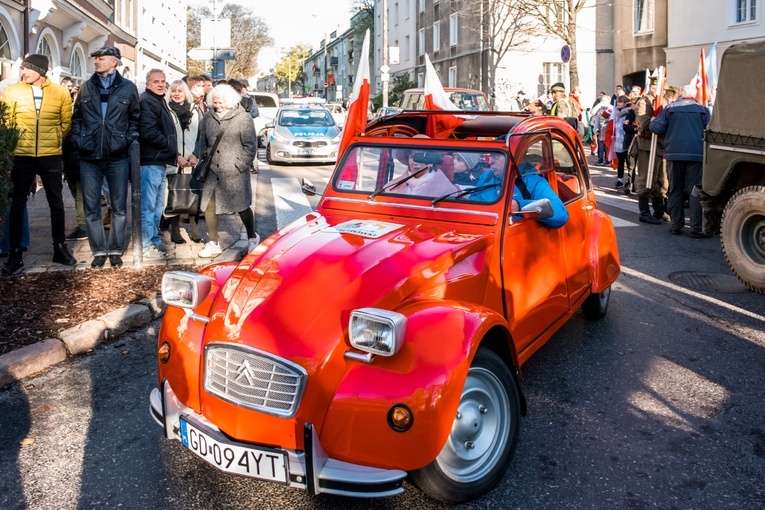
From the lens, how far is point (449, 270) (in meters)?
3.61

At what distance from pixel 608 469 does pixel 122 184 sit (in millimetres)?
5649

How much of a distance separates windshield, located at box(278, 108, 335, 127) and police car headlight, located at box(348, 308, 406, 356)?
55.6 feet

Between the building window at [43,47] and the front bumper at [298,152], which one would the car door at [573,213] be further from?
the building window at [43,47]

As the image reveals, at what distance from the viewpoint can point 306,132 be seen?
18.9 meters

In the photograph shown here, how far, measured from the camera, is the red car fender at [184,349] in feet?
10.7

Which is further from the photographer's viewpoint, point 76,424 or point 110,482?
point 76,424

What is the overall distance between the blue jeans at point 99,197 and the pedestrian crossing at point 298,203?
293 centimetres

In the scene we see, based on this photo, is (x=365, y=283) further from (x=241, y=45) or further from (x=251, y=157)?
(x=241, y=45)

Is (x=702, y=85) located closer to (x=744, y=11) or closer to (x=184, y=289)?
(x=184, y=289)

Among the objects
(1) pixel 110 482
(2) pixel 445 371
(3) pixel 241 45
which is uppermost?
(3) pixel 241 45

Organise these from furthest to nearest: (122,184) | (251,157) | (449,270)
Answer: (251,157)
(122,184)
(449,270)

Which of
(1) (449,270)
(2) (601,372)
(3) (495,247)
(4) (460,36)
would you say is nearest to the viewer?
(1) (449,270)

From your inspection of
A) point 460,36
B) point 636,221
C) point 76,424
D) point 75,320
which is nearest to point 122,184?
point 75,320

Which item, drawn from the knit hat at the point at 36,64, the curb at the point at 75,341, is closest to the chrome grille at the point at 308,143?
the knit hat at the point at 36,64
